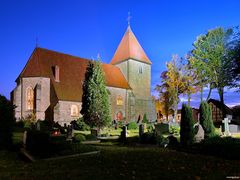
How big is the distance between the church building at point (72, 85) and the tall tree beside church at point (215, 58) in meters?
12.5

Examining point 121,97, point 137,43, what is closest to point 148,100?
point 121,97

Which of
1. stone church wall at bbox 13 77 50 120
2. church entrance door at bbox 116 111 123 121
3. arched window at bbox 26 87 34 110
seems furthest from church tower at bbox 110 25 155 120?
arched window at bbox 26 87 34 110

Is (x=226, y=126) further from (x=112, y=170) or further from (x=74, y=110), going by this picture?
(x=74, y=110)

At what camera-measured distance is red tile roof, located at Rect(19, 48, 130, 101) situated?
40656mm

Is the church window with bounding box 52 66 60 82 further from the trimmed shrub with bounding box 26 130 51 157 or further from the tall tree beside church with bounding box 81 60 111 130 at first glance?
the trimmed shrub with bounding box 26 130 51 157

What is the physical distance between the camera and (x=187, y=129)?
17594mm

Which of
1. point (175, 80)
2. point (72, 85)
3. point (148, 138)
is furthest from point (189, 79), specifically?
point (148, 138)

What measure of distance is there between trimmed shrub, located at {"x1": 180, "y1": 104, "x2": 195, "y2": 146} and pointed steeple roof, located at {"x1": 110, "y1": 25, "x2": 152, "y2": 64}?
3481cm

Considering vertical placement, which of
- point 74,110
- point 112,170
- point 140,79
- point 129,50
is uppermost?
point 129,50

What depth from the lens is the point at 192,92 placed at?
158 feet

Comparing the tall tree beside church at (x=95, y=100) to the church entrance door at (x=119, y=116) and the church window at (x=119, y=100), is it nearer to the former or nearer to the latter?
the church window at (x=119, y=100)

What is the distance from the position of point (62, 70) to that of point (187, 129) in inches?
1153

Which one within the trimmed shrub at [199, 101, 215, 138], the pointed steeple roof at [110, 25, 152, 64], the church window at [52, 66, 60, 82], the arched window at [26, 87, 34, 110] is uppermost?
the pointed steeple roof at [110, 25, 152, 64]

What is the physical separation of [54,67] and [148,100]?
67.2 ft
